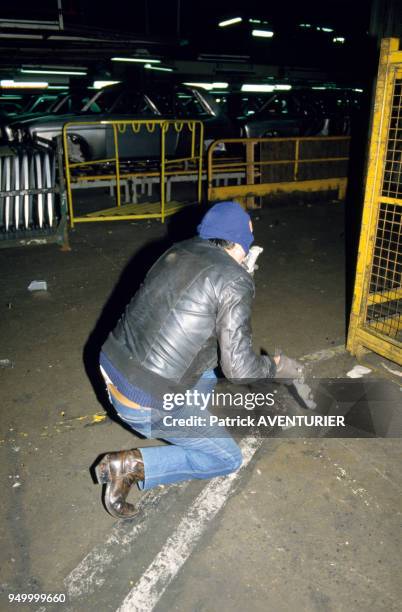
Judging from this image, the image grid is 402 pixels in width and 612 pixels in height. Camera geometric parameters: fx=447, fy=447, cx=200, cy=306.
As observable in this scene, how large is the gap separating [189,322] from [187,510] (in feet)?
3.92

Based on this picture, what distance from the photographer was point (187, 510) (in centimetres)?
266

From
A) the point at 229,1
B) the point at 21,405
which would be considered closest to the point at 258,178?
the point at 21,405

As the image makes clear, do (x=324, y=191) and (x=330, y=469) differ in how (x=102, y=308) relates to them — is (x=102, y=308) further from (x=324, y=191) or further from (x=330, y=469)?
(x=324, y=191)

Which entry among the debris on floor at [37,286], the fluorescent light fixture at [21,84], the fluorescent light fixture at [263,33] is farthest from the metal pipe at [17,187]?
the fluorescent light fixture at [263,33]

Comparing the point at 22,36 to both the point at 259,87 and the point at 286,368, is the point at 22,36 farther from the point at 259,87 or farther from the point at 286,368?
the point at 286,368

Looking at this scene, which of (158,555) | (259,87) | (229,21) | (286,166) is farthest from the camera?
(229,21)

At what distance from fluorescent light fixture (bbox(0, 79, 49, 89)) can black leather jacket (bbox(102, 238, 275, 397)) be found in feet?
68.2

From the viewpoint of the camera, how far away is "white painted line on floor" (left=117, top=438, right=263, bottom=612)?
2.15 meters

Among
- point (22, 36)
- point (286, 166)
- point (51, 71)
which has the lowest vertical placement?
point (286, 166)

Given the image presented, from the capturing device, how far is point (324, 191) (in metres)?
11.0

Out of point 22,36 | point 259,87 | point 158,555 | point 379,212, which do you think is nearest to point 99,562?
point 158,555

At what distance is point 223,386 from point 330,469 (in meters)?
1.23

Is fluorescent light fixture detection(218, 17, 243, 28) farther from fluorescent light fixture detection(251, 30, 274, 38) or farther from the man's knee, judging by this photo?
the man's knee

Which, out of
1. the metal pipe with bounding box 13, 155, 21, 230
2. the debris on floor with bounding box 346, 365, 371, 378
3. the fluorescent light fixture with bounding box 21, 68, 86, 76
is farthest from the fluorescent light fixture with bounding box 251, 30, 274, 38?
the debris on floor with bounding box 346, 365, 371, 378
